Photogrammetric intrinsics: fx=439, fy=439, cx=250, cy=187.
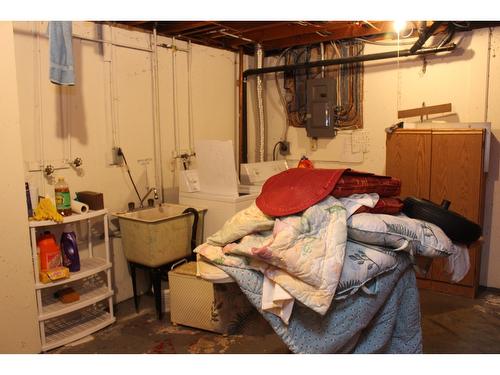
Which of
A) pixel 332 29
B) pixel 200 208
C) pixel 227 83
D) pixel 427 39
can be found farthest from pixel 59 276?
pixel 427 39

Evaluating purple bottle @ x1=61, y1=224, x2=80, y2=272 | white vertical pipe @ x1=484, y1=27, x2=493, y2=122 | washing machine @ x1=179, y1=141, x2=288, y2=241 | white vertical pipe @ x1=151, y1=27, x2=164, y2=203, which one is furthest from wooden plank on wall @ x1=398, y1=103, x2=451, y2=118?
purple bottle @ x1=61, y1=224, x2=80, y2=272

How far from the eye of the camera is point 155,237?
10.3ft

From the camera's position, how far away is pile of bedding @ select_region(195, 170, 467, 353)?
150 cm

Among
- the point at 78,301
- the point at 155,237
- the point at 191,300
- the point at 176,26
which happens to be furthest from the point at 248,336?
the point at 176,26

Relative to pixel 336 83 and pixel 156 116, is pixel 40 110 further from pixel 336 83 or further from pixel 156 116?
pixel 336 83

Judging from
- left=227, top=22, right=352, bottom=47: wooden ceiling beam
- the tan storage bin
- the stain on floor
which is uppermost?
left=227, top=22, right=352, bottom=47: wooden ceiling beam

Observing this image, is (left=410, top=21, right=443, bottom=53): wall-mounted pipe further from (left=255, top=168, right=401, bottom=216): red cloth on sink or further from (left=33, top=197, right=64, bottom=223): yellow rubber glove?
(left=33, top=197, right=64, bottom=223): yellow rubber glove

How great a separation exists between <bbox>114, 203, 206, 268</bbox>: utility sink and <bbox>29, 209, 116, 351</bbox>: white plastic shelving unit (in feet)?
0.67

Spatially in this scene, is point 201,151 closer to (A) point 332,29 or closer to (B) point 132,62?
(B) point 132,62

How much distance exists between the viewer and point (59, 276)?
2768 mm

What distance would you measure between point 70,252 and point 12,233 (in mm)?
481

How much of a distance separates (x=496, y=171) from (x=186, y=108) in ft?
9.06

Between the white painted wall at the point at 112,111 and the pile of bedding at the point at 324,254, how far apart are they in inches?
74.8

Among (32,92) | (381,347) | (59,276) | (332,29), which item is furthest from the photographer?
(332,29)
